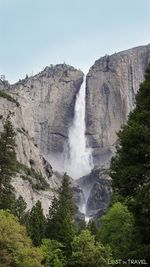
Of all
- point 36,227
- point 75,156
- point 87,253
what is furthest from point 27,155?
point 87,253

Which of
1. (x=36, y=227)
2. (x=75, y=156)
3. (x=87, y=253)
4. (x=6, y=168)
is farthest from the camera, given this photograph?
(x=75, y=156)

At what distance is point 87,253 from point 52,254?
13.5 ft

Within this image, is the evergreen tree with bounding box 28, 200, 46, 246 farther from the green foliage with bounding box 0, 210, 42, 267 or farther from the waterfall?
the waterfall

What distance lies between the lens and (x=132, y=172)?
85.8 feet

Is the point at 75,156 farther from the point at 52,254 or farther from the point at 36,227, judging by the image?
the point at 52,254

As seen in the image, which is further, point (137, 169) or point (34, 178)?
point (34, 178)

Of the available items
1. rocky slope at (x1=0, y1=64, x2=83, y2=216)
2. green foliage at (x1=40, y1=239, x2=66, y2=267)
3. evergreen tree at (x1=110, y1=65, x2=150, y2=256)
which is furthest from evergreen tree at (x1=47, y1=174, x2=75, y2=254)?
evergreen tree at (x1=110, y1=65, x2=150, y2=256)

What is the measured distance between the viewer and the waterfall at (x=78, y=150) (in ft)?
601

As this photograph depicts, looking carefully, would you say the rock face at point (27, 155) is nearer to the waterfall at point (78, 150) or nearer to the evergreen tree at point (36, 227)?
the evergreen tree at point (36, 227)

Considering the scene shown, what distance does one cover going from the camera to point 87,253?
55812 mm

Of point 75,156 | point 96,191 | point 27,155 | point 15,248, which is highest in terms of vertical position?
point 75,156

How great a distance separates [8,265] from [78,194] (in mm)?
114555

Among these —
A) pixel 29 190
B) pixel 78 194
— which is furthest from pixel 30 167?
pixel 78 194

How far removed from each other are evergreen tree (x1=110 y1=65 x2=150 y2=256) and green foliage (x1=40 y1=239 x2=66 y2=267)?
30.6m
